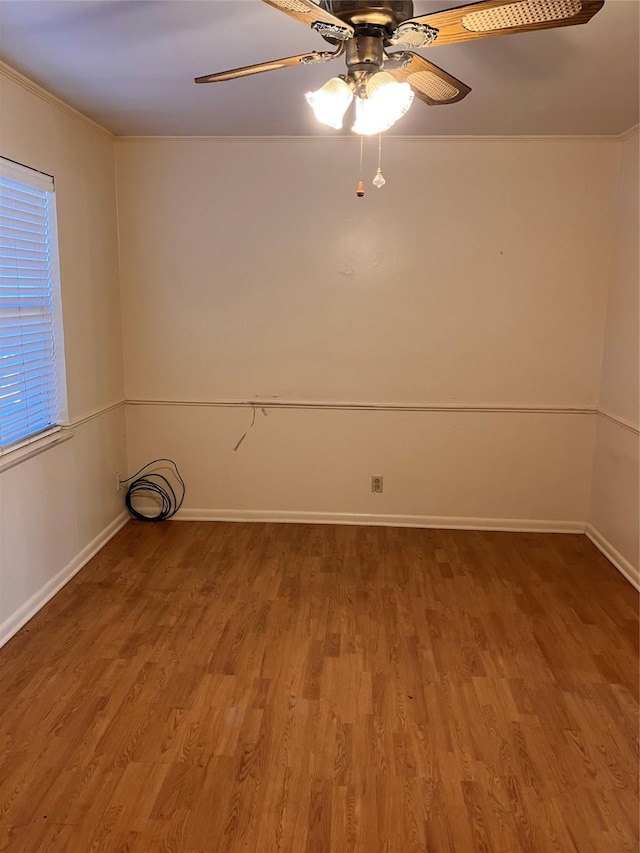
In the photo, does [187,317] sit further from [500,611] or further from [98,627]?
[500,611]

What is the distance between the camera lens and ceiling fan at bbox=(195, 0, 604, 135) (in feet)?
4.86

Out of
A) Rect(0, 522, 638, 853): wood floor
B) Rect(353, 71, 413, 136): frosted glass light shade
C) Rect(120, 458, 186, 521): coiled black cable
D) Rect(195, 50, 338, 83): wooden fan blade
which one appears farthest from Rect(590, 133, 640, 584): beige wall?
Rect(120, 458, 186, 521): coiled black cable

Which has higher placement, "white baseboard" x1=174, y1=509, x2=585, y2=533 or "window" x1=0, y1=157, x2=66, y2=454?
"window" x1=0, y1=157, x2=66, y2=454

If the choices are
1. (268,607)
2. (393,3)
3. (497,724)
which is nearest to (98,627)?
(268,607)

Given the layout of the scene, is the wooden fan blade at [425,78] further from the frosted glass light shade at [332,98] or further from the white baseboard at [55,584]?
the white baseboard at [55,584]

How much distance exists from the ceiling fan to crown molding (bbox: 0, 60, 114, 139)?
132cm

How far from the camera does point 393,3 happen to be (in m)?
1.57

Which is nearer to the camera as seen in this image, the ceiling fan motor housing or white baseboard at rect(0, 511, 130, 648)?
the ceiling fan motor housing

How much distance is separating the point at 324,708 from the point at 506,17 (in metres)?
2.31

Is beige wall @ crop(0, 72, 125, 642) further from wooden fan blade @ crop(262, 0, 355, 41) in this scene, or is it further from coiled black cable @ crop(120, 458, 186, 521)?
wooden fan blade @ crop(262, 0, 355, 41)

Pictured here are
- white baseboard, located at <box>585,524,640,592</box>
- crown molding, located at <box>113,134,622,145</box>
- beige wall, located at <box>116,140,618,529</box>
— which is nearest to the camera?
white baseboard, located at <box>585,524,640,592</box>

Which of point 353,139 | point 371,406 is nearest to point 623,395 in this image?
point 371,406

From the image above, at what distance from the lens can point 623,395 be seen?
355 centimetres

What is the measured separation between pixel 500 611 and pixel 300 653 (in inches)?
42.0
